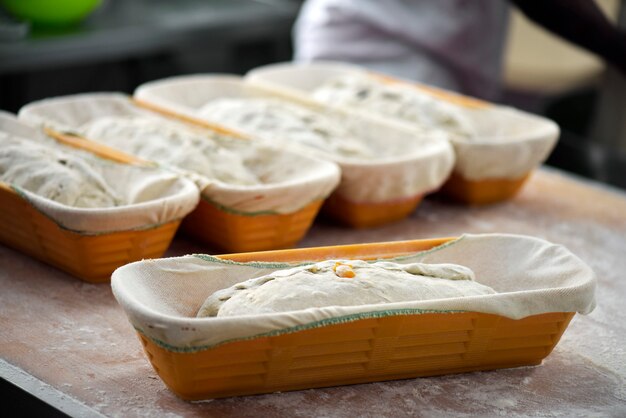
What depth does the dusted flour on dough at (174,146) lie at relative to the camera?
2.20 m

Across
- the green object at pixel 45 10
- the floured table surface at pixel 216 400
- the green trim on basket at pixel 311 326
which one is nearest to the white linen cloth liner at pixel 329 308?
the green trim on basket at pixel 311 326

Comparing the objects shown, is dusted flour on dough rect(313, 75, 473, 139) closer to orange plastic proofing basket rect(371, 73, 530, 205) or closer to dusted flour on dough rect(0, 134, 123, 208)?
orange plastic proofing basket rect(371, 73, 530, 205)

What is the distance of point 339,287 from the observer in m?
1.60

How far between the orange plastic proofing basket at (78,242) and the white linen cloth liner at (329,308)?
299 millimetres

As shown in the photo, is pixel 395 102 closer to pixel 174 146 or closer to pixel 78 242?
pixel 174 146

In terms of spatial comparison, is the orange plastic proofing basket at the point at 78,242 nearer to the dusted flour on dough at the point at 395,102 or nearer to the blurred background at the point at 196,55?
the dusted flour on dough at the point at 395,102

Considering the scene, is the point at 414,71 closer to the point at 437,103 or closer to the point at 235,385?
the point at 437,103

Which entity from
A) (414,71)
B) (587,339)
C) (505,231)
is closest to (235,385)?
(587,339)

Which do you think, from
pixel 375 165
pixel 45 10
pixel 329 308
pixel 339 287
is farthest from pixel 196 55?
pixel 329 308

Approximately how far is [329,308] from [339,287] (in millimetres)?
113

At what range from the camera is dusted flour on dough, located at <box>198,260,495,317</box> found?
1.56 metres

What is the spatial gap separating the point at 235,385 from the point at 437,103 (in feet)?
4.52

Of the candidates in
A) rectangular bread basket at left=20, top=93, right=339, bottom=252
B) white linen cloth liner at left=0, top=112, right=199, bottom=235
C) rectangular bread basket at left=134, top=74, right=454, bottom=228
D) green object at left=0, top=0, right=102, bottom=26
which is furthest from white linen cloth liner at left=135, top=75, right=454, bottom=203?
green object at left=0, top=0, right=102, bottom=26

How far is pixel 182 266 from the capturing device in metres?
1.66
